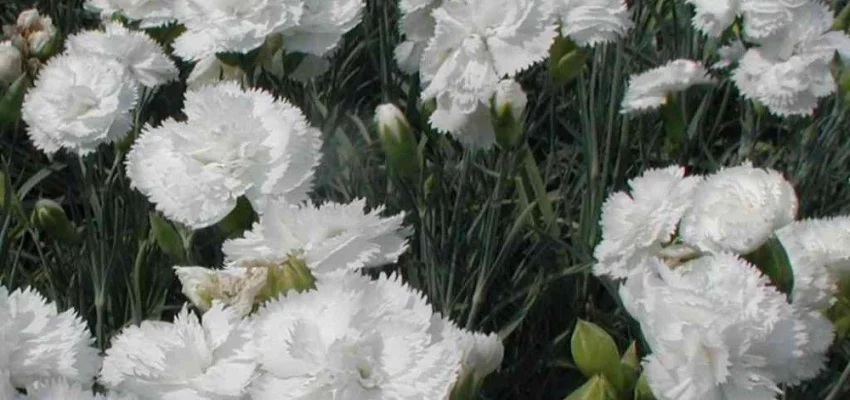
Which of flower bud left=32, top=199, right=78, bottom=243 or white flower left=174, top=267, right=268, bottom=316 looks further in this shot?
flower bud left=32, top=199, right=78, bottom=243

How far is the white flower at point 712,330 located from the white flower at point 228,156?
0.28 metres

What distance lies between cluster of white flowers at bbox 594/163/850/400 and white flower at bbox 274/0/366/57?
0.34 metres

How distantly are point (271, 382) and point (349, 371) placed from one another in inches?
1.7

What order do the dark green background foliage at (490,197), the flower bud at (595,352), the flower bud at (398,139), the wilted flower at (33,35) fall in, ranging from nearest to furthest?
the flower bud at (595,352) → the flower bud at (398,139) → the dark green background foliage at (490,197) → the wilted flower at (33,35)

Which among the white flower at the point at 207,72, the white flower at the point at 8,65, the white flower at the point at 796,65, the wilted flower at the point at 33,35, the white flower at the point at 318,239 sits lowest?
the wilted flower at the point at 33,35

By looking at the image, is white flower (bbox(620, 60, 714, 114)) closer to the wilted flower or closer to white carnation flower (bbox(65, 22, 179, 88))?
white carnation flower (bbox(65, 22, 179, 88))

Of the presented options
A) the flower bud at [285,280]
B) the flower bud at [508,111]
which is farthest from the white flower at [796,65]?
the flower bud at [285,280]

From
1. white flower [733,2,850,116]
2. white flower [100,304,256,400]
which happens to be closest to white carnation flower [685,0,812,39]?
white flower [733,2,850,116]

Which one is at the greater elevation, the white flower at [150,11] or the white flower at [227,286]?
the white flower at [227,286]

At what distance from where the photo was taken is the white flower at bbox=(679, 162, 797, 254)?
789mm

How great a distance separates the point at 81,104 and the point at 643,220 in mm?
498

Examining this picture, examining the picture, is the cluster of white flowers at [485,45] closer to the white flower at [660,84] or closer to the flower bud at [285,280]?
the white flower at [660,84]

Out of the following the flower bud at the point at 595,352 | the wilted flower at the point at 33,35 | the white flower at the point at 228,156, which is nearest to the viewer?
the flower bud at the point at 595,352

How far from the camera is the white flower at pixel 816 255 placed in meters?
0.80
